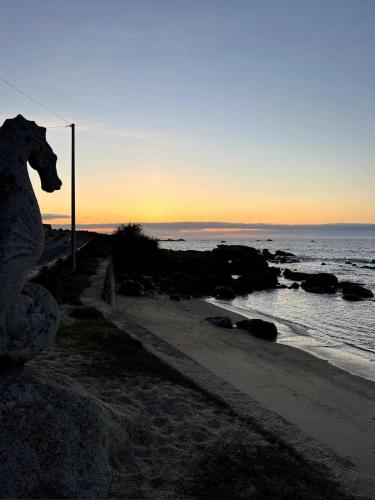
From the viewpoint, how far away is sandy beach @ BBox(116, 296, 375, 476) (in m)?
6.80

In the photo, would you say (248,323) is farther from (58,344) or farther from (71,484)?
(71,484)

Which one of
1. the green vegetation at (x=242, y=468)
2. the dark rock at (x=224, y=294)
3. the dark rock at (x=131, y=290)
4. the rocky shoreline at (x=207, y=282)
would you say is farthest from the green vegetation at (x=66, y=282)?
the dark rock at (x=224, y=294)

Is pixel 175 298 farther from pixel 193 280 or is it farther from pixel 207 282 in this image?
pixel 207 282

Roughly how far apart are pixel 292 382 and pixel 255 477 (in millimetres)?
5808

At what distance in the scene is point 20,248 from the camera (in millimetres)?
3465

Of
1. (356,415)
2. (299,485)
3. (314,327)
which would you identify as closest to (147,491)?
(299,485)

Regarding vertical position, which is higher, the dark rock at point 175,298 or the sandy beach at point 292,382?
the sandy beach at point 292,382

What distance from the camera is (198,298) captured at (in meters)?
25.8

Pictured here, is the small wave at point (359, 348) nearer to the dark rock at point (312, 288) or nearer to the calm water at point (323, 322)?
the calm water at point (323, 322)

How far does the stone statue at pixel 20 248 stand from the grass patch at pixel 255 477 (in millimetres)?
1734

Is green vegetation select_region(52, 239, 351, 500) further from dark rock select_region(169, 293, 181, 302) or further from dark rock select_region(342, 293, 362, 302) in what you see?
dark rock select_region(342, 293, 362, 302)

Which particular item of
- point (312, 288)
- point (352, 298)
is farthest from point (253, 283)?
point (352, 298)

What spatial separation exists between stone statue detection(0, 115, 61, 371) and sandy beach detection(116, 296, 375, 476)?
3.58m

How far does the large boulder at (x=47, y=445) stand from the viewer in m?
3.15
